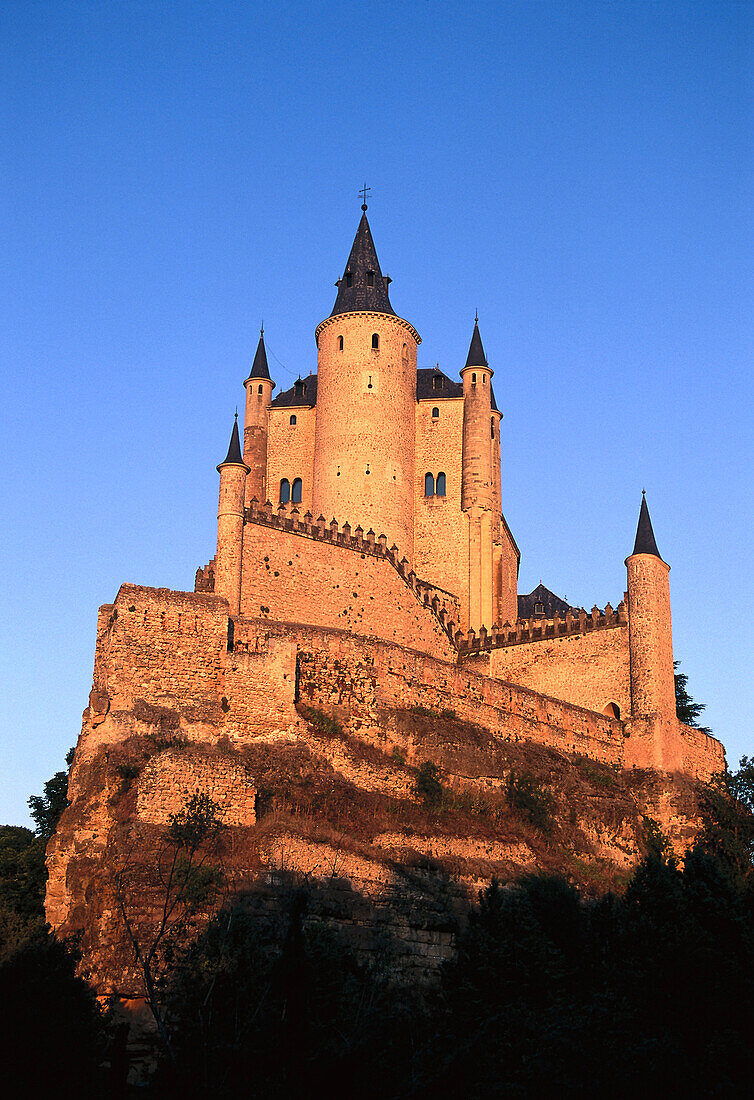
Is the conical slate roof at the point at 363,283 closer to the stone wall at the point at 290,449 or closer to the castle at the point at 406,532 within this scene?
the castle at the point at 406,532

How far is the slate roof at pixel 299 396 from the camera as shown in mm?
58656

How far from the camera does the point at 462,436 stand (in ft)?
190

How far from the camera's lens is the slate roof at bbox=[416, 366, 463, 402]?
194 feet

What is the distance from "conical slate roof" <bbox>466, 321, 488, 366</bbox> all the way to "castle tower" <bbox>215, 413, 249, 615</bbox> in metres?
17.3

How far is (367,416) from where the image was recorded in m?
55.7

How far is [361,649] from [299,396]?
75.2 feet

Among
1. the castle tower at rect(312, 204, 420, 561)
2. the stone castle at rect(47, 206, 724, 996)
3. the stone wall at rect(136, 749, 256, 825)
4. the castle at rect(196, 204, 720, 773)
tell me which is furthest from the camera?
the castle tower at rect(312, 204, 420, 561)

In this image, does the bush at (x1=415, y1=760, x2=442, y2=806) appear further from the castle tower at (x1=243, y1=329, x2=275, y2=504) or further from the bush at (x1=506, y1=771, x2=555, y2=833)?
the castle tower at (x1=243, y1=329, x2=275, y2=504)

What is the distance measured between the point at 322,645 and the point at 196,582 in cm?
736

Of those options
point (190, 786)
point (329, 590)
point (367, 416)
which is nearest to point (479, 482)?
point (367, 416)

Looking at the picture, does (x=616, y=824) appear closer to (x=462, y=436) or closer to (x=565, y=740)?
(x=565, y=740)

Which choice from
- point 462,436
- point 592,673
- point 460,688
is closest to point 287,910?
point 460,688

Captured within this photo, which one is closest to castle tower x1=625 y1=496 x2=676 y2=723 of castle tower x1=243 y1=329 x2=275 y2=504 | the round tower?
the round tower

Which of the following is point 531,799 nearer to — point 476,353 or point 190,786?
point 190,786
